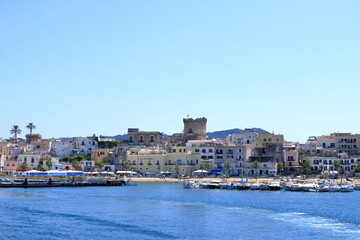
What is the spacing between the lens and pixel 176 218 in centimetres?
5081

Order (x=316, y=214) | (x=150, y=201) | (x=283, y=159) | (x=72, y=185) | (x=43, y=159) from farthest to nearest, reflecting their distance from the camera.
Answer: (x=43, y=159), (x=283, y=159), (x=72, y=185), (x=150, y=201), (x=316, y=214)

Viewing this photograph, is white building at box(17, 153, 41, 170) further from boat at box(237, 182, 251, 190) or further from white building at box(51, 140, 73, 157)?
boat at box(237, 182, 251, 190)

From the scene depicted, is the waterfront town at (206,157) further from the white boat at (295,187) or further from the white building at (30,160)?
the white boat at (295,187)

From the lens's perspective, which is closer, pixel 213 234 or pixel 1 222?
pixel 213 234

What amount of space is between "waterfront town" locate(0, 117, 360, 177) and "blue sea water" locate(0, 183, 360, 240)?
153 ft

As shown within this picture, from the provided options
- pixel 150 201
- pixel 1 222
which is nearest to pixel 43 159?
pixel 150 201

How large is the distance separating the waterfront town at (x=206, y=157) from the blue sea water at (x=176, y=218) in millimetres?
46682

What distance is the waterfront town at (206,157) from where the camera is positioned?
117m

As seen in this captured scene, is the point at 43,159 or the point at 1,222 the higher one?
the point at 43,159

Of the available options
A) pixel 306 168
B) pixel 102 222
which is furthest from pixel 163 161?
pixel 102 222

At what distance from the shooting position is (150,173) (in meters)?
124

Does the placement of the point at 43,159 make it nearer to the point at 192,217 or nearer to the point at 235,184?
the point at 235,184

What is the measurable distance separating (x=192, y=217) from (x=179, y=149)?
2915 inches

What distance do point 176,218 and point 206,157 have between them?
7158 centimetres
